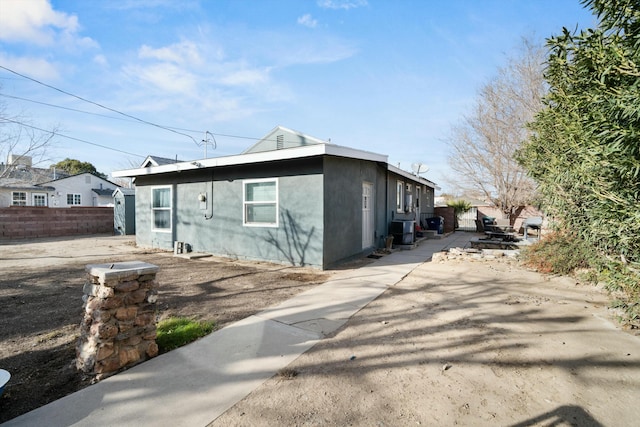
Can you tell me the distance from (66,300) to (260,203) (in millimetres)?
4474

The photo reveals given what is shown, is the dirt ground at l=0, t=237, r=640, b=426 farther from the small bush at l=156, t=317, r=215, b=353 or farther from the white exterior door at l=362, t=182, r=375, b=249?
the white exterior door at l=362, t=182, r=375, b=249

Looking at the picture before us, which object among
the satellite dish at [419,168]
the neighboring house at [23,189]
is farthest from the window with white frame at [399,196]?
the neighboring house at [23,189]

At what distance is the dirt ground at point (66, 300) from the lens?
8.58 feet

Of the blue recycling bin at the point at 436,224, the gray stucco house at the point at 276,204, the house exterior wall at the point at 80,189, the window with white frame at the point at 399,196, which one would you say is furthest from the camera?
the house exterior wall at the point at 80,189

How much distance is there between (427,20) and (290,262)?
7.81 m

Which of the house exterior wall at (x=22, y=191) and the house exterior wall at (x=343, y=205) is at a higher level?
the house exterior wall at (x=22, y=191)

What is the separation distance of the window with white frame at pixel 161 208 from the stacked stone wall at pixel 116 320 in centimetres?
828

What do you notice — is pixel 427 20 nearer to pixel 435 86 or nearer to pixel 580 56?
pixel 435 86

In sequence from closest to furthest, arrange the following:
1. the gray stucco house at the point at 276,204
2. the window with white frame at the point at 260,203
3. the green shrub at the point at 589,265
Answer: the green shrub at the point at 589,265 < the gray stucco house at the point at 276,204 < the window with white frame at the point at 260,203

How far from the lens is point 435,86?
11469mm

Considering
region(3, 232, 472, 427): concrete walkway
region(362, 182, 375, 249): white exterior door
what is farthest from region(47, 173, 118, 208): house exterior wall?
region(3, 232, 472, 427): concrete walkway

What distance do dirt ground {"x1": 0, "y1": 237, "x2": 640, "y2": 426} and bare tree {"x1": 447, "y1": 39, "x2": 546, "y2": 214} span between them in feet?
40.0

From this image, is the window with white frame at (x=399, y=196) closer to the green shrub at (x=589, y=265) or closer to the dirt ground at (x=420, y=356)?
the green shrub at (x=589, y=265)

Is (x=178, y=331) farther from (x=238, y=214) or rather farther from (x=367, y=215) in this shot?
(x=367, y=215)
